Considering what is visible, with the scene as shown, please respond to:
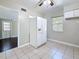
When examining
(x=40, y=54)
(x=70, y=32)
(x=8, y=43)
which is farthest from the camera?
(x=70, y=32)

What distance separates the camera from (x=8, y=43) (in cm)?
328

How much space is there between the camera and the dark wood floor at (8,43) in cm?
299

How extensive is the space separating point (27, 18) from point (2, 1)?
1.58m

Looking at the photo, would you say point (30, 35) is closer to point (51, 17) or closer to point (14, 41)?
point (14, 41)

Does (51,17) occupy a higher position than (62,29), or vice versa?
(51,17)

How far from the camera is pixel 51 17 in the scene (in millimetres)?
4949

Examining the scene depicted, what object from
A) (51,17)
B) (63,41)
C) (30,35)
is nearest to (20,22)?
(30,35)

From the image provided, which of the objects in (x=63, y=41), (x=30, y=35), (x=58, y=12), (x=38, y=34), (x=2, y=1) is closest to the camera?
(x=2, y=1)

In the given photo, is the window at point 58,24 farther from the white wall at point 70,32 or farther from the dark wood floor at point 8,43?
the dark wood floor at point 8,43

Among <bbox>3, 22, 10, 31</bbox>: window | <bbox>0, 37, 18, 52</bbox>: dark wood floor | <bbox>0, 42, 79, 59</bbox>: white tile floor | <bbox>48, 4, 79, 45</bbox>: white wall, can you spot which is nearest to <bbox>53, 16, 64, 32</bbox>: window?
<bbox>48, 4, 79, 45</bbox>: white wall

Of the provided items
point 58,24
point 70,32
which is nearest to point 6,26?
point 58,24

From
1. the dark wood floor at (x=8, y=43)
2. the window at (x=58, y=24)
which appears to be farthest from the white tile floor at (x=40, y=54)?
the window at (x=58, y=24)

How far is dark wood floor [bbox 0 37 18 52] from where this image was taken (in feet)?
9.82

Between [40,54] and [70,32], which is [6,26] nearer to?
[40,54]
